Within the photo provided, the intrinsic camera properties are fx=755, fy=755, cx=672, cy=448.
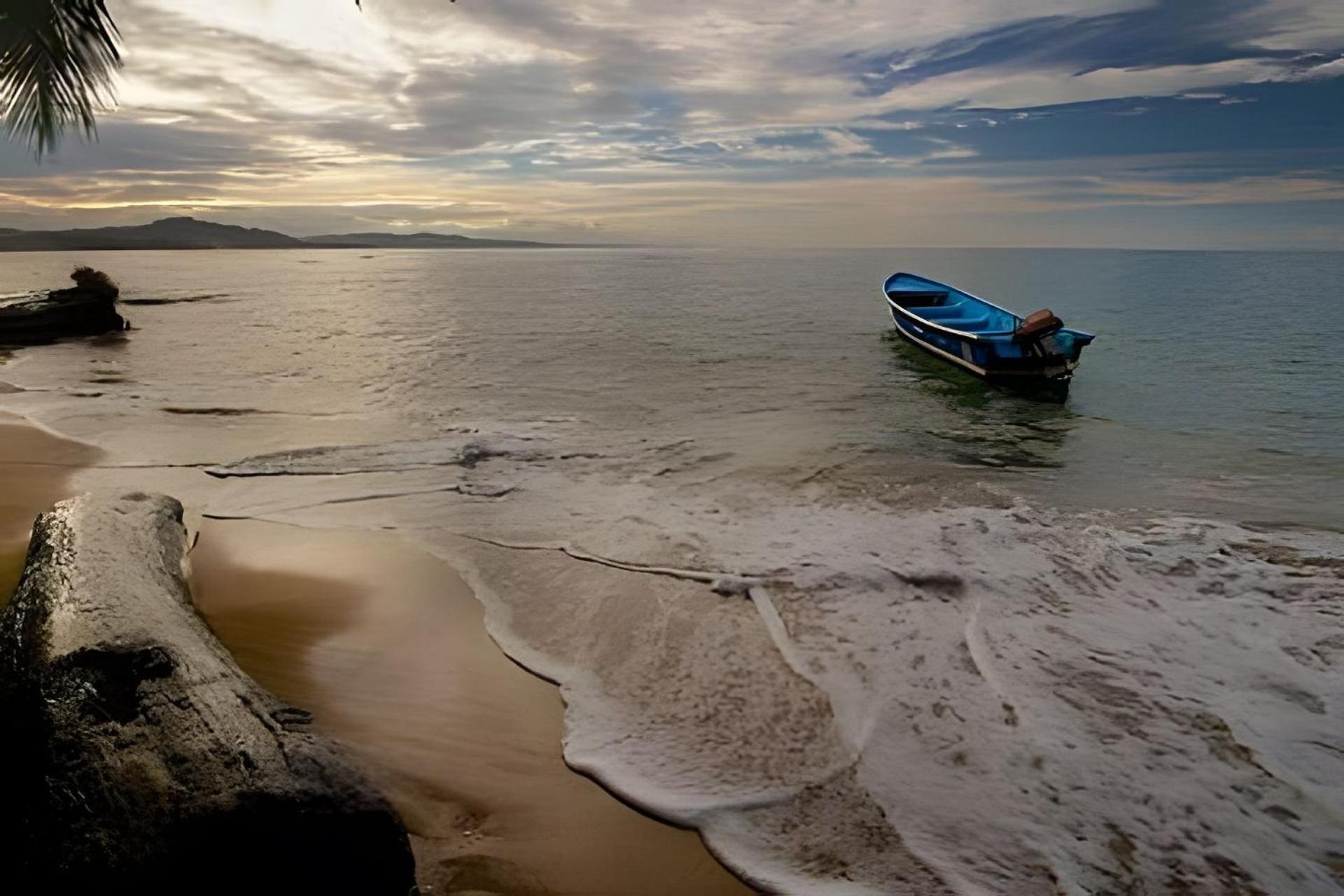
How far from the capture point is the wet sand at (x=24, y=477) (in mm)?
7043

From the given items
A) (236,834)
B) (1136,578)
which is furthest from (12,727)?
(1136,578)

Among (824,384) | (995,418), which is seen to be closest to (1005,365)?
(995,418)

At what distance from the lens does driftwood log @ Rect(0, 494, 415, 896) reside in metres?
3.04

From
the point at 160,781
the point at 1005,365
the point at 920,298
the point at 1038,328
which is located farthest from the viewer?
the point at 920,298

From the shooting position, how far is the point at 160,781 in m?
3.27

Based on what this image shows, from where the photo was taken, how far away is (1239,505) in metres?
10.6

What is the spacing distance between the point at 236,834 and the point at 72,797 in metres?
0.69

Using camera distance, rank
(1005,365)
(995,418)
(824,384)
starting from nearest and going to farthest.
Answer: (995,418)
(1005,365)
(824,384)

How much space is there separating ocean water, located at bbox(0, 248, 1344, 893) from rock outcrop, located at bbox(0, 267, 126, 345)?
393cm

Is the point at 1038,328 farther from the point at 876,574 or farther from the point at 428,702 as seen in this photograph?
the point at 428,702

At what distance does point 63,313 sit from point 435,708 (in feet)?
100

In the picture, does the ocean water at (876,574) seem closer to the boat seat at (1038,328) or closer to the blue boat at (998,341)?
the blue boat at (998,341)

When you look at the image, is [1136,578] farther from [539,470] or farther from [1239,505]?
[539,470]

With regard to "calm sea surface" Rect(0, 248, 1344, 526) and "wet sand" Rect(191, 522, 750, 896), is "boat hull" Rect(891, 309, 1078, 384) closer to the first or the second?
"calm sea surface" Rect(0, 248, 1344, 526)
